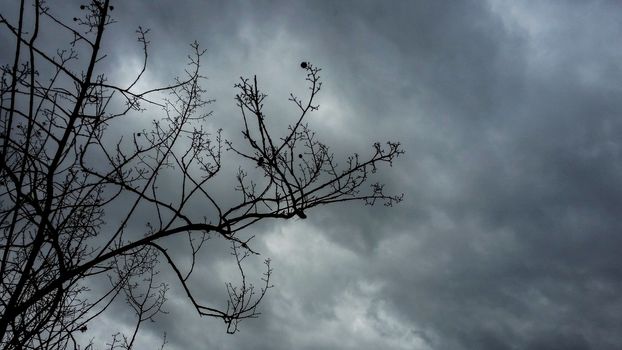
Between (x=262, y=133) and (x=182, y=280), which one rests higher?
(x=262, y=133)

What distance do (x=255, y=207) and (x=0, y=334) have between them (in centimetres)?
212

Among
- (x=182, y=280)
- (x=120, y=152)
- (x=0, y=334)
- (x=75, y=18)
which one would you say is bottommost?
(x=0, y=334)

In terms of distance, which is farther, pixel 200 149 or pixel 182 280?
pixel 200 149

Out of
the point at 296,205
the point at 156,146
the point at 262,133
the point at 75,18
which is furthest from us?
the point at 156,146

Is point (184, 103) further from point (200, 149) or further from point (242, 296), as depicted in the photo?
point (242, 296)

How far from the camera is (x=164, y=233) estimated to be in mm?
4133

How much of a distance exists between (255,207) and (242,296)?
104 cm

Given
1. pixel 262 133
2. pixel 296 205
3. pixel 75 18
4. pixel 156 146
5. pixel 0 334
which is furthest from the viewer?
pixel 156 146

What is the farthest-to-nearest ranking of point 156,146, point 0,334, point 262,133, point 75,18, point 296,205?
point 156,146, point 75,18, point 296,205, point 262,133, point 0,334

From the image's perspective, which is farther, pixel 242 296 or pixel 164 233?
pixel 242 296

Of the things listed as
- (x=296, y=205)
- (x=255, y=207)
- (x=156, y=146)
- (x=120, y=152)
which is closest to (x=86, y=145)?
(x=120, y=152)

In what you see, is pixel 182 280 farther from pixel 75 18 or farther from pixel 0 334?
pixel 75 18

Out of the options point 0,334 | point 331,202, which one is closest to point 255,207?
point 331,202

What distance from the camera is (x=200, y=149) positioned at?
5.25 m
